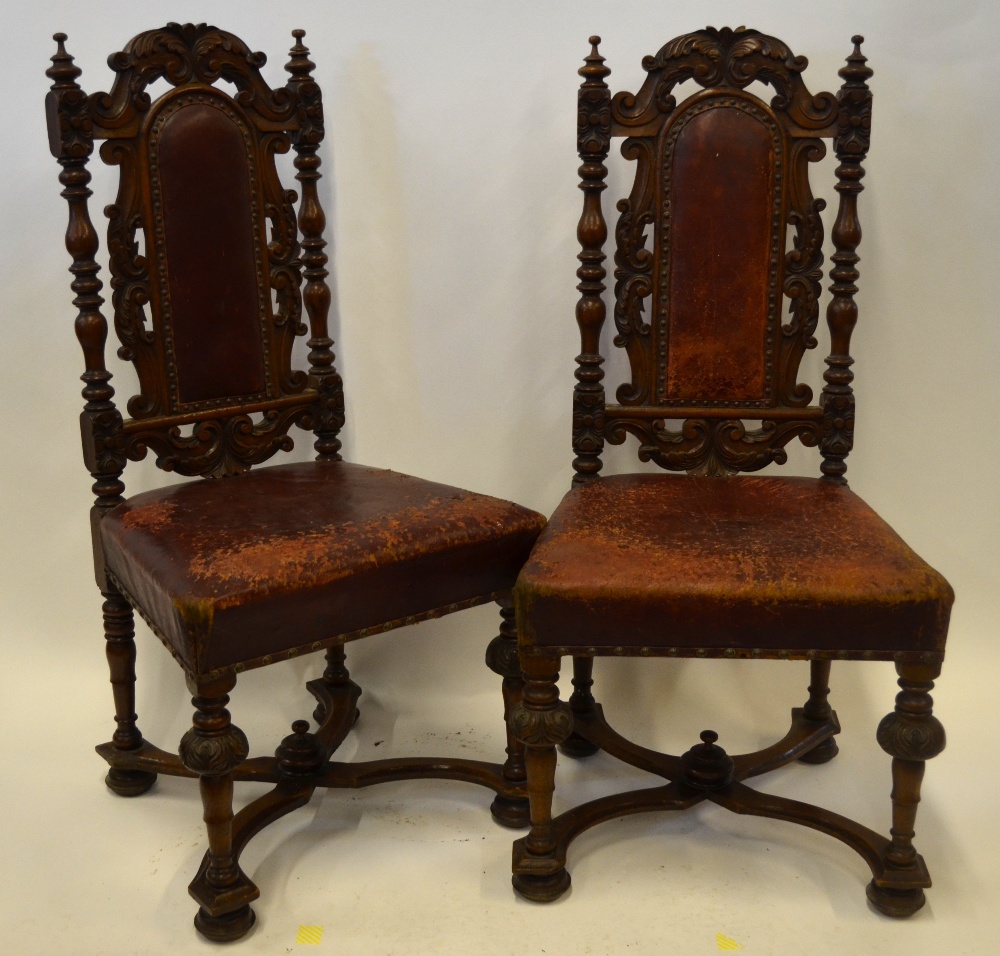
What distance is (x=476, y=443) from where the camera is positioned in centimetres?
269

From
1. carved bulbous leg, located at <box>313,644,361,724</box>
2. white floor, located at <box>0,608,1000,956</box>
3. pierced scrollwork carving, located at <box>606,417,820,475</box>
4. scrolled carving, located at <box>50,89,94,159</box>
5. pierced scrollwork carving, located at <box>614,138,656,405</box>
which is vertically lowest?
white floor, located at <box>0,608,1000,956</box>

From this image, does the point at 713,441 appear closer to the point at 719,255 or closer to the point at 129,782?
the point at 719,255

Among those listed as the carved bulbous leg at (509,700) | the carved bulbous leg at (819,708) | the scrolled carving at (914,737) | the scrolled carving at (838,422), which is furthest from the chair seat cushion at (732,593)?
the carved bulbous leg at (819,708)

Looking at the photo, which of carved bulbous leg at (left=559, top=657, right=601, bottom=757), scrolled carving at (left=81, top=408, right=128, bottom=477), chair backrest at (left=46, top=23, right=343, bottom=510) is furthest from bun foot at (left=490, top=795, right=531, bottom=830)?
scrolled carving at (left=81, top=408, right=128, bottom=477)

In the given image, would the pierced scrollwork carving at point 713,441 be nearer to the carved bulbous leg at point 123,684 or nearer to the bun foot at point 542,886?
the bun foot at point 542,886

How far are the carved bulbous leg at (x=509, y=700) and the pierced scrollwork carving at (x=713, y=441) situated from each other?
17.9 inches

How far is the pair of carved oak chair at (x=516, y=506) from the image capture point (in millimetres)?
1811

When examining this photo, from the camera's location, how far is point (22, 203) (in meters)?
2.58

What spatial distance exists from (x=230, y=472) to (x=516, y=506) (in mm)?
597

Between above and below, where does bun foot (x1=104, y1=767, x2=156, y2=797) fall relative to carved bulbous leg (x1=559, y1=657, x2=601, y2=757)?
below

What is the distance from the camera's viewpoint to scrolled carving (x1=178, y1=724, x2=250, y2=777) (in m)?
1.81

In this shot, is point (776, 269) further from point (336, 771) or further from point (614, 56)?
point (336, 771)

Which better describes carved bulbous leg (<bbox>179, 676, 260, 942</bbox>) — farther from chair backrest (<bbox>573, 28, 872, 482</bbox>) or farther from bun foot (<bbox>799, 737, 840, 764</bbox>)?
bun foot (<bbox>799, 737, 840, 764</bbox>)

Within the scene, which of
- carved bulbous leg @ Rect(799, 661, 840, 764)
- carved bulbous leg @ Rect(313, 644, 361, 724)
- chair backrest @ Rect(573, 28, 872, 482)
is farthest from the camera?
carved bulbous leg @ Rect(313, 644, 361, 724)
